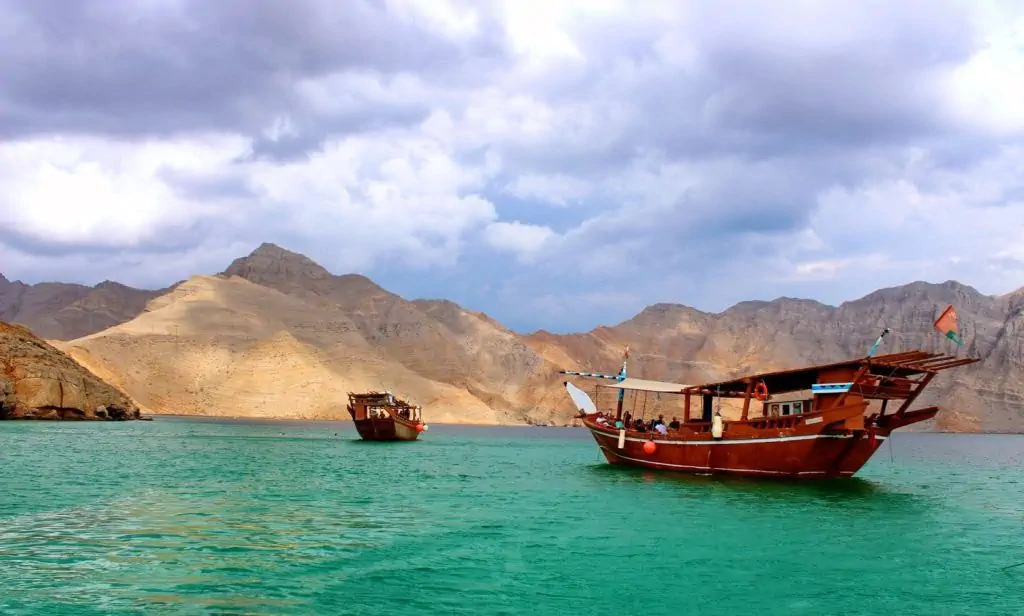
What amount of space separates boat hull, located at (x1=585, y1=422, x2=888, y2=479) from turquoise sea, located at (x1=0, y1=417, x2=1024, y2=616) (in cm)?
182

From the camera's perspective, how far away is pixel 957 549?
26.8m

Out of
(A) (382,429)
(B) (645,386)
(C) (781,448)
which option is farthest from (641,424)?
(A) (382,429)

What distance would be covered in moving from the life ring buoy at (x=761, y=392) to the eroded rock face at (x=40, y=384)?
306ft

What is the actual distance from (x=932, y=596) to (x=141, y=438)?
75.1m

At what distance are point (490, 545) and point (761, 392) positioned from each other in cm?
2555

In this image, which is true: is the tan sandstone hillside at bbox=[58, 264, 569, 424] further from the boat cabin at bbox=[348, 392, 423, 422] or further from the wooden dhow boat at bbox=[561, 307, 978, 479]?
the wooden dhow boat at bbox=[561, 307, 978, 479]

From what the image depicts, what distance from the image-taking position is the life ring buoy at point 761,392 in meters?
45.8

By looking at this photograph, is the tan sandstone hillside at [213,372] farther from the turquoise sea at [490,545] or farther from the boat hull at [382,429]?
the turquoise sea at [490,545]

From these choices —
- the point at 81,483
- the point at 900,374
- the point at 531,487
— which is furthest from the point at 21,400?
the point at 900,374

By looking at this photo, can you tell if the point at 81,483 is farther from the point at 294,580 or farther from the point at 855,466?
the point at 855,466

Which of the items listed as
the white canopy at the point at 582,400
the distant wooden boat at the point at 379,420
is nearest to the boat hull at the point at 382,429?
the distant wooden boat at the point at 379,420

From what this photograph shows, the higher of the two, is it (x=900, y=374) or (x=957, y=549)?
(x=900, y=374)

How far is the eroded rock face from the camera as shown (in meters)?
105

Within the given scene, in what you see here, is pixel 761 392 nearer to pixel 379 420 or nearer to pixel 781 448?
pixel 781 448
